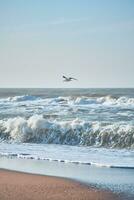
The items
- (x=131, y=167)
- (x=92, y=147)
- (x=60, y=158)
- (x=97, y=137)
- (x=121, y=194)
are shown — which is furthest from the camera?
(x=97, y=137)

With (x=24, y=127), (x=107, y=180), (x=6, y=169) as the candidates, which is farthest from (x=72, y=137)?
(x=107, y=180)

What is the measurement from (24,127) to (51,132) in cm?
159

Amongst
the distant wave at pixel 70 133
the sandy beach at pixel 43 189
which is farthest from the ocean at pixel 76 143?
the sandy beach at pixel 43 189

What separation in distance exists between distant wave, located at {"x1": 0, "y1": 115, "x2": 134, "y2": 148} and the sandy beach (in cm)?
A: 763

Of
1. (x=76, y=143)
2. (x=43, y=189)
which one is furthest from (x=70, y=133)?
(x=43, y=189)

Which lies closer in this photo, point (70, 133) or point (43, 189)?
point (43, 189)

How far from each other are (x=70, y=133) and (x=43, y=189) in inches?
431

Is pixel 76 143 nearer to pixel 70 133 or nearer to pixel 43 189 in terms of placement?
pixel 70 133

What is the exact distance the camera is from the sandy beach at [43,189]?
11.3m

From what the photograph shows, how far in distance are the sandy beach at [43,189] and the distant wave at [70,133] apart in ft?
25.0

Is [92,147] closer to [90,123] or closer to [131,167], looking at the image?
[90,123]

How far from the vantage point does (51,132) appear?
77.8 feet

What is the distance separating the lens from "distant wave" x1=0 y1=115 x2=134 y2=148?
69.8 feet

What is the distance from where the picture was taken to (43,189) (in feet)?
39.6
